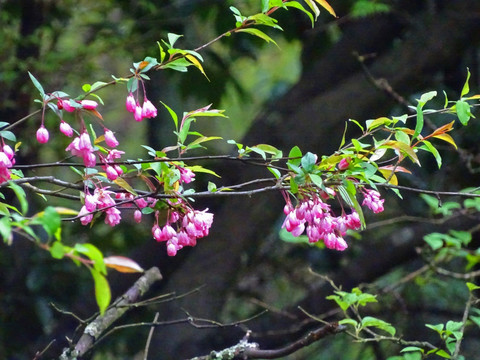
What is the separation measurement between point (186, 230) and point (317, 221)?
0.20m

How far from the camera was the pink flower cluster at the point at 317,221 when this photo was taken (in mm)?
1014

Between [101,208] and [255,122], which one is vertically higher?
[101,208]

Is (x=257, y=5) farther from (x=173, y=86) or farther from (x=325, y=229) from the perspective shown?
(x=325, y=229)

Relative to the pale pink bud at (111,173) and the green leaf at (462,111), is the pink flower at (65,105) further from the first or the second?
the green leaf at (462,111)

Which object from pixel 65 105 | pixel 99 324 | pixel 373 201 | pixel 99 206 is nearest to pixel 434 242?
pixel 373 201

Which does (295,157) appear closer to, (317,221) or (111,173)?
(317,221)

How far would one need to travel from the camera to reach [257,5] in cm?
231

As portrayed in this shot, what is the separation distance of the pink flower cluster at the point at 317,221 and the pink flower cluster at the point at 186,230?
0.42ft

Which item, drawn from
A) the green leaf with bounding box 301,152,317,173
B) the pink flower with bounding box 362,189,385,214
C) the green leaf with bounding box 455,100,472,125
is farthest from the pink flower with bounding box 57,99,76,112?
the green leaf with bounding box 455,100,472,125

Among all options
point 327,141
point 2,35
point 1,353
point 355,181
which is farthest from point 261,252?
point 355,181

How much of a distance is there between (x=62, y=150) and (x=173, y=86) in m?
0.51

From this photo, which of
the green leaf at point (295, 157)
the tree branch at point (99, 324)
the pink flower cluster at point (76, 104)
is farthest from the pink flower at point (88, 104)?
the tree branch at point (99, 324)

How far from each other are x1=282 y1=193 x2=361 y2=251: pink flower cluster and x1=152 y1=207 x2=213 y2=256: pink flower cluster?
127mm

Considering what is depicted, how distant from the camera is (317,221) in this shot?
1.02 m
